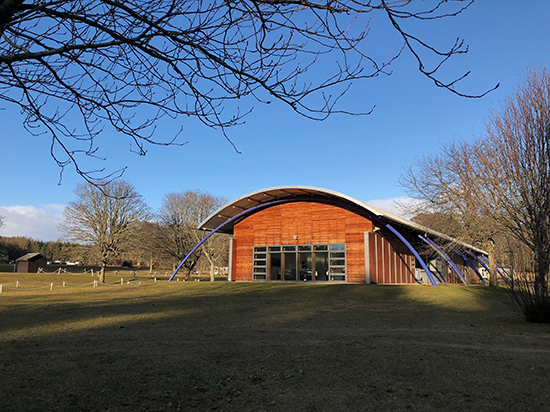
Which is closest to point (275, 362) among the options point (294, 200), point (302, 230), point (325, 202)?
point (325, 202)

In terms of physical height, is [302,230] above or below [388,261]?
above

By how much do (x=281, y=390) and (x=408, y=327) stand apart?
20.2 ft

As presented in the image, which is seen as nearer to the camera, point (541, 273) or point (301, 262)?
point (541, 273)

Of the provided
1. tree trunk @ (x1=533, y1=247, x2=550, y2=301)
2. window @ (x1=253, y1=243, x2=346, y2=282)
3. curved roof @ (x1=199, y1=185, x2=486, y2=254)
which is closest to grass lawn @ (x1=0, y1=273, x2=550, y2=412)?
tree trunk @ (x1=533, y1=247, x2=550, y2=301)

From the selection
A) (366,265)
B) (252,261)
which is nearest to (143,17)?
(366,265)

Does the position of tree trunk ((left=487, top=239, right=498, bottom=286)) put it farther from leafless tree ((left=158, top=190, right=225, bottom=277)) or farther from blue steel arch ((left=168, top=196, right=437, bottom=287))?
leafless tree ((left=158, top=190, right=225, bottom=277))

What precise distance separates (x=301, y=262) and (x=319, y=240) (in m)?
2.16

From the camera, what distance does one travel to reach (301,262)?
2725cm

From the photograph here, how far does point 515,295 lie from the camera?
10445 millimetres

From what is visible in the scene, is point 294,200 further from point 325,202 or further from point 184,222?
point 184,222

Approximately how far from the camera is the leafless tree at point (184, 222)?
4219cm

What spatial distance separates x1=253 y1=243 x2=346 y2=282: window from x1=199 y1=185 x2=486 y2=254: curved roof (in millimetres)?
2966

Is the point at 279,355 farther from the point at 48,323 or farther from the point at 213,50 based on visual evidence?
the point at 48,323

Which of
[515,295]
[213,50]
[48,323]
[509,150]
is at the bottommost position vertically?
[48,323]
